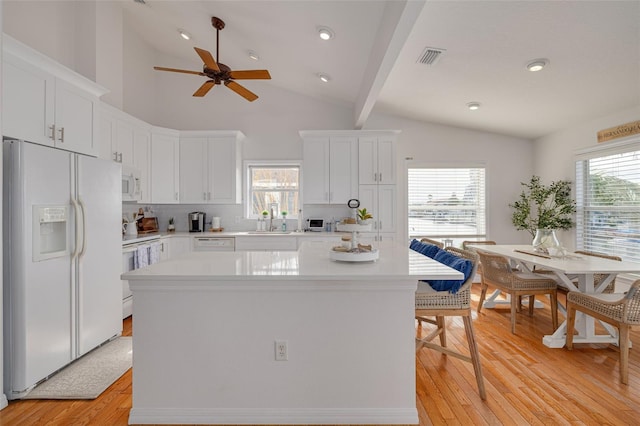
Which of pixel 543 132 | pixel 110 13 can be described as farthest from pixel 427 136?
pixel 110 13

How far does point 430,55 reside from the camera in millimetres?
3068

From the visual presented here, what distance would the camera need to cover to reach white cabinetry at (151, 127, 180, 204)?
452cm

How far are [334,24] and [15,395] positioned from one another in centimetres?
376

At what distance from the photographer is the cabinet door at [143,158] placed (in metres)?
4.18

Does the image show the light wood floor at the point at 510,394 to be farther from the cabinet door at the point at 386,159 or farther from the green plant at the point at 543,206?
the cabinet door at the point at 386,159

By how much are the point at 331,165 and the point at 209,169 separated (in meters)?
1.89

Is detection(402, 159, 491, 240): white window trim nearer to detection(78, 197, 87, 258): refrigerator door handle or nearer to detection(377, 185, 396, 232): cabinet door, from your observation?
detection(377, 185, 396, 232): cabinet door

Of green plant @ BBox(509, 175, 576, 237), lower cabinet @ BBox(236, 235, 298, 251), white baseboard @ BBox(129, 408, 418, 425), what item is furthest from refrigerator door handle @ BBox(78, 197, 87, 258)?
green plant @ BBox(509, 175, 576, 237)

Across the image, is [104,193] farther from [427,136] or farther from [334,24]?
[427,136]

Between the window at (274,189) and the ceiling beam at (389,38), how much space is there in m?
2.15

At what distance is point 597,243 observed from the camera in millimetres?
4133

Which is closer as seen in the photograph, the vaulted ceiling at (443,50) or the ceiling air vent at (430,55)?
the vaulted ceiling at (443,50)

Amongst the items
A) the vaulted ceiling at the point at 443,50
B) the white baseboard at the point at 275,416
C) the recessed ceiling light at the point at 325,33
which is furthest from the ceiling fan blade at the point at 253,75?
the white baseboard at the point at 275,416

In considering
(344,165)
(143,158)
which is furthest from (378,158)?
A: (143,158)
